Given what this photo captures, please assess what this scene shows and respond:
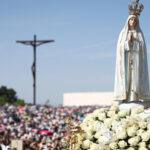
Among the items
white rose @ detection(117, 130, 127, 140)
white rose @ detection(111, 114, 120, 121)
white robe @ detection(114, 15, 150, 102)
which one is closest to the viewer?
white rose @ detection(117, 130, 127, 140)

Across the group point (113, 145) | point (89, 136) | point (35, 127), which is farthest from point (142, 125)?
point (35, 127)

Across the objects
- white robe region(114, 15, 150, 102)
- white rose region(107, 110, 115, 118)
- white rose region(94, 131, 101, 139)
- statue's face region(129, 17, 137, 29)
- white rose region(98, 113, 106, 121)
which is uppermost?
statue's face region(129, 17, 137, 29)

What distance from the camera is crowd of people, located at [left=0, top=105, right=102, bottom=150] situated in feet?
55.7

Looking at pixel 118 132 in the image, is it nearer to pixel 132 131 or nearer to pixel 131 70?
pixel 132 131

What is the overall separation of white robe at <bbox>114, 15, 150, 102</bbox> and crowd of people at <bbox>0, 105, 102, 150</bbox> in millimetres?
6336

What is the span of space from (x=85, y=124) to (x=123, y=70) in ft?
8.02

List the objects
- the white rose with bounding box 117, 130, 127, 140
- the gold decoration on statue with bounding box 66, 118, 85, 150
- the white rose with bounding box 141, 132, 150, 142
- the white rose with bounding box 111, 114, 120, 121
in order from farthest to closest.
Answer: the white rose with bounding box 111, 114, 120, 121 < the gold decoration on statue with bounding box 66, 118, 85, 150 < the white rose with bounding box 117, 130, 127, 140 < the white rose with bounding box 141, 132, 150, 142

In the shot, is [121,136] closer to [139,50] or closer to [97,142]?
[97,142]

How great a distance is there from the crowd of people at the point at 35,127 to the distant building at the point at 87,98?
13.1 metres

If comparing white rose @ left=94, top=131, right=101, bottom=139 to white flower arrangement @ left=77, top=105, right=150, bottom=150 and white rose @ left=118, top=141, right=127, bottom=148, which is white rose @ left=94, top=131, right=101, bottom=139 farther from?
white rose @ left=118, top=141, right=127, bottom=148

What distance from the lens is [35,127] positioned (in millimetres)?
22453

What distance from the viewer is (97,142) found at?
5.09 m

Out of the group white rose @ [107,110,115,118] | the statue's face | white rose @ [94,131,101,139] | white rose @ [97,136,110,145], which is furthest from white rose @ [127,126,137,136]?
the statue's face

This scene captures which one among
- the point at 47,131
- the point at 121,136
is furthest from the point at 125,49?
the point at 47,131
